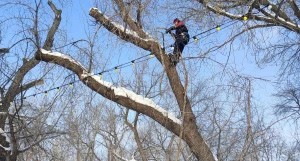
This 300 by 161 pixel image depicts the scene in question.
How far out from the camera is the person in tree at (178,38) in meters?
4.98

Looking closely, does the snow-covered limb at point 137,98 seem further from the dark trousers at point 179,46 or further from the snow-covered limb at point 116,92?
the dark trousers at point 179,46

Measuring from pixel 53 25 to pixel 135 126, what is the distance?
4356 mm

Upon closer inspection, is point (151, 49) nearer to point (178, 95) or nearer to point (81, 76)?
point (178, 95)

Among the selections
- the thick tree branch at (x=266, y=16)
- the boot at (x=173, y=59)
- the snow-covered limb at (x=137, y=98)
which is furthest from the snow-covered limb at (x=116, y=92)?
the thick tree branch at (x=266, y=16)

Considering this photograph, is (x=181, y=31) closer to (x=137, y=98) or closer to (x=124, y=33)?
(x=124, y=33)

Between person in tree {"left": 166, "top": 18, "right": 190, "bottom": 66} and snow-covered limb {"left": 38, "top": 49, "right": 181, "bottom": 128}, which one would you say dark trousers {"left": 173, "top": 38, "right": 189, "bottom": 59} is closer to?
person in tree {"left": 166, "top": 18, "right": 190, "bottom": 66}

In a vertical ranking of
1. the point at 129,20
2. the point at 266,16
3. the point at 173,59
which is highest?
the point at 266,16

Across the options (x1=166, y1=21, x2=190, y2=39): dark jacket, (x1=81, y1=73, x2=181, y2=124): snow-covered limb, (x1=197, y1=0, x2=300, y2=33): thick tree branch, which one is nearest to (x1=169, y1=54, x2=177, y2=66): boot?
(x1=166, y1=21, x2=190, y2=39): dark jacket

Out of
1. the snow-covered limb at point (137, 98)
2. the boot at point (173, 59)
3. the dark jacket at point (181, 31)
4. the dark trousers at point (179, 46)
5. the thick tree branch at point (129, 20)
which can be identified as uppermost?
the thick tree branch at point (129, 20)

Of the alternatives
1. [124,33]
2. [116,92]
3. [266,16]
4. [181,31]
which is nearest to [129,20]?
[124,33]

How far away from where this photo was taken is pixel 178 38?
16.4ft

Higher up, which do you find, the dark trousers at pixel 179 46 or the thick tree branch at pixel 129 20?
the thick tree branch at pixel 129 20

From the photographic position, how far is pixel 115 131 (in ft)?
42.8

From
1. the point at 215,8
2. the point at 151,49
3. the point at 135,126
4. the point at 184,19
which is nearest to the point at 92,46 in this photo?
the point at 151,49
